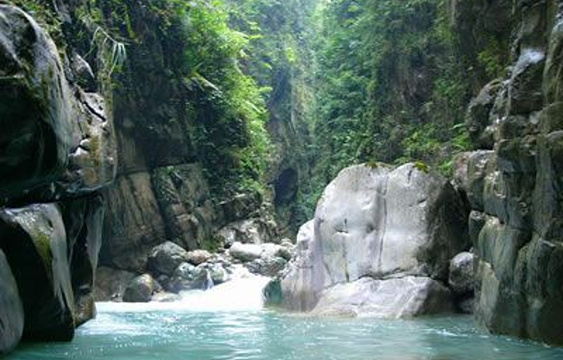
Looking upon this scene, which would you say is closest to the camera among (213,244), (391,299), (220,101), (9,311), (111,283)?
(9,311)

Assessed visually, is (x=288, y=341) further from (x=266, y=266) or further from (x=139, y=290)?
(x=266, y=266)

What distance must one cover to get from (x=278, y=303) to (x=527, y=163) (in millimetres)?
7166

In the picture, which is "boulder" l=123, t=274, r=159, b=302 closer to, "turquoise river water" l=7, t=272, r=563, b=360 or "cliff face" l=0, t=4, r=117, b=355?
"turquoise river water" l=7, t=272, r=563, b=360

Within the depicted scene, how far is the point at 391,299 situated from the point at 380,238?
4.29 feet

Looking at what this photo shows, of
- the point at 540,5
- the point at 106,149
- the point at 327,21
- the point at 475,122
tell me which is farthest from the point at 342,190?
the point at 327,21

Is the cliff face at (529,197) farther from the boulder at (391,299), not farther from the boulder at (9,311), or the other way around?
the boulder at (9,311)

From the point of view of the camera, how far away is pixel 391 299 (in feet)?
33.9

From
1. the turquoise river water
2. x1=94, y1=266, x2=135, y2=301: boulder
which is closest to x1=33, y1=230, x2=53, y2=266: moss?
the turquoise river water

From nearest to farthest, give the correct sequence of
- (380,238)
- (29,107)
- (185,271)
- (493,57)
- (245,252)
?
(29,107)
(380,238)
(493,57)
(185,271)
(245,252)

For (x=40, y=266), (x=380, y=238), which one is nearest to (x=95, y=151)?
(x=40, y=266)

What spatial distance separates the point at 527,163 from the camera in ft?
23.6

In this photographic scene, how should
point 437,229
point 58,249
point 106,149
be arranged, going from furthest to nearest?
point 437,229, point 106,149, point 58,249

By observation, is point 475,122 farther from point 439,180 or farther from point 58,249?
point 58,249

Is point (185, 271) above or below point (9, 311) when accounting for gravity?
above
